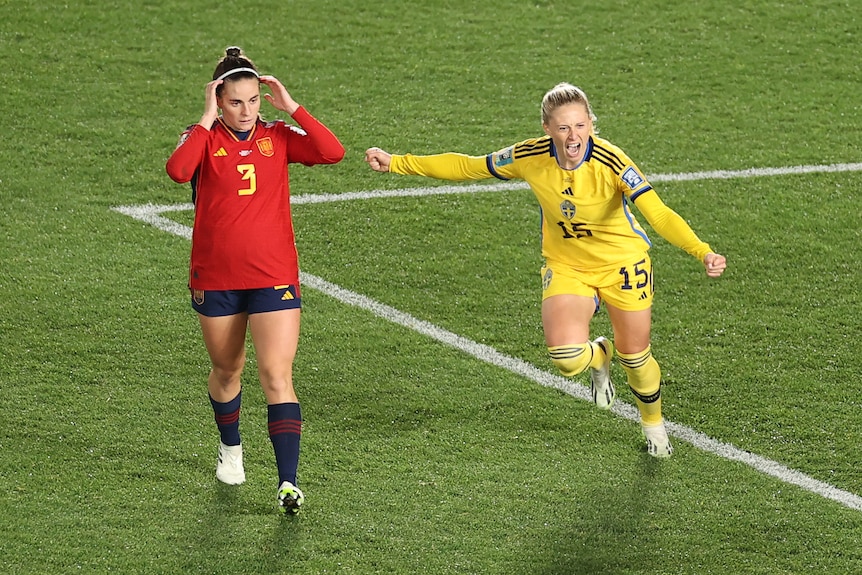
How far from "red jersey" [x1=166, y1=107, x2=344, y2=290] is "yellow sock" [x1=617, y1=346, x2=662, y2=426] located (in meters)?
1.70

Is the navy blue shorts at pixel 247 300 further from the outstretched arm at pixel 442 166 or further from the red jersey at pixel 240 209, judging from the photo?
the outstretched arm at pixel 442 166

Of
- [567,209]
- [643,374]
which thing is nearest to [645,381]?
[643,374]

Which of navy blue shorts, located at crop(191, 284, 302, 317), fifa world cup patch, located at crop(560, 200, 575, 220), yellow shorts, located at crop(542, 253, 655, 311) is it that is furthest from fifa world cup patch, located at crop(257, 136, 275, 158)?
yellow shorts, located at crop(542, 253, 655, 311)

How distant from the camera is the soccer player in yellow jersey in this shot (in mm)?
6125

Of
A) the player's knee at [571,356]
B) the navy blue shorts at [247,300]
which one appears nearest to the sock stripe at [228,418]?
the navy blue shorts at [247,300]

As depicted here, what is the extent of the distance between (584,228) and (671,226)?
1.57ft

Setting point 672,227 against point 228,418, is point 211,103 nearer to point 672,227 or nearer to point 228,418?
point 228,418

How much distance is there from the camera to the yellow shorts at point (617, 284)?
20.9 feet

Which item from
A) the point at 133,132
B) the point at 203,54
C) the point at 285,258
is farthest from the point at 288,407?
the point at 203,54

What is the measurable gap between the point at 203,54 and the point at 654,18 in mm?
3909

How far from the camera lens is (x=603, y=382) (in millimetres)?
6789

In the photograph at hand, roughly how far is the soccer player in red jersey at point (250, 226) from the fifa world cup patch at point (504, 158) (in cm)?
84

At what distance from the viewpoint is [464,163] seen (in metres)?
6.56

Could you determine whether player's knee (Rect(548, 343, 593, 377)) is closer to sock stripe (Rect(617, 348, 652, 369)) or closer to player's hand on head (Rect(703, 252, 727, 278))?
sock stripe (Rect(617, 348, 652, 369))
